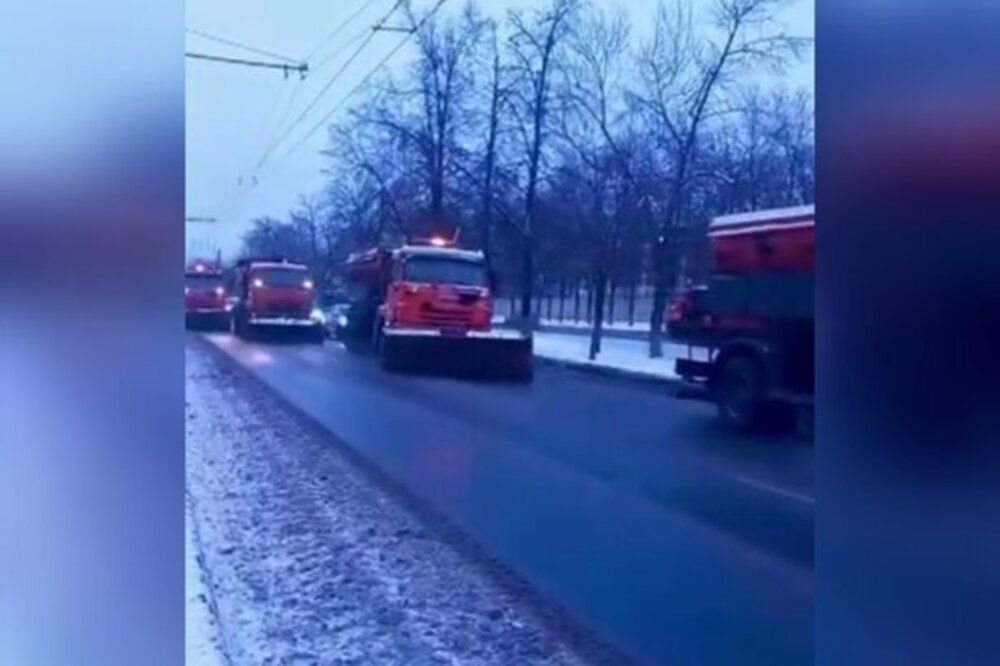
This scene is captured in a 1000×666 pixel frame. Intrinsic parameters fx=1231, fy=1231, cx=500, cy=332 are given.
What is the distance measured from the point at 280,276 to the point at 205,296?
203mm

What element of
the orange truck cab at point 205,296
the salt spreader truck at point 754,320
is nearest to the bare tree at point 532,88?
the salt spreader truck at point 754,320

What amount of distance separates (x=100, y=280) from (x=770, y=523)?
95 centimetres

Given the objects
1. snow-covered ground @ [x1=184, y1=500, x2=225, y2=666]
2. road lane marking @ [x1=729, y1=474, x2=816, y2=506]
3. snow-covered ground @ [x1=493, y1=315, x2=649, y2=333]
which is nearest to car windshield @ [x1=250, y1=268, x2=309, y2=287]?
snow-covered ground @ [x1=493, y1=315, x2=649, y2=333]

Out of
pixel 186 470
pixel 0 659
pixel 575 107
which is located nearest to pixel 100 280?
pixel 186 470

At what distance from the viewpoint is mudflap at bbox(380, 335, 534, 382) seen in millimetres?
1820

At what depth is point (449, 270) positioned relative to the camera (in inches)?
67.8

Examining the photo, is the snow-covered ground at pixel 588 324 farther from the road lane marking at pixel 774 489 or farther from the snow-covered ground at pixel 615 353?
the road lane marking at pixel 774 489

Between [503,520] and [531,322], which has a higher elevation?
[531,322]

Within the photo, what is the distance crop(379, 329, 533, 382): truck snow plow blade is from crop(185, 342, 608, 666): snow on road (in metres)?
0.18

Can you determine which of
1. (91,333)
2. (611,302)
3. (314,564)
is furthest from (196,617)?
(611,302)

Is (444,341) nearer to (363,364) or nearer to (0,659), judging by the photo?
(363,364)

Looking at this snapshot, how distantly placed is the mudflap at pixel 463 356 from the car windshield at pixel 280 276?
16 cm

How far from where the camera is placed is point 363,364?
1.88m

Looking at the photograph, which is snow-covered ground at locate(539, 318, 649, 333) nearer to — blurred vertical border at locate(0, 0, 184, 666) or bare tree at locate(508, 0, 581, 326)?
bare tree at locate(508, 0, 581, 326)
